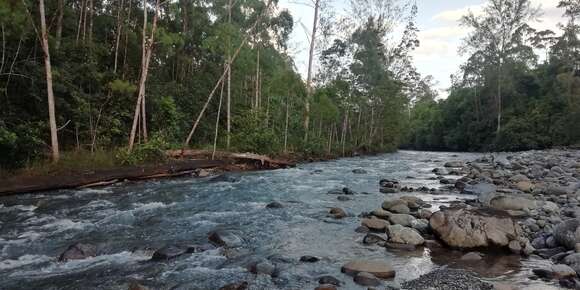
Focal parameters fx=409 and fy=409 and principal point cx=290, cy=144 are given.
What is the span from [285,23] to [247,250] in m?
30.5

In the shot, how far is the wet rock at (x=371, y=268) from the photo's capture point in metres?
5.80

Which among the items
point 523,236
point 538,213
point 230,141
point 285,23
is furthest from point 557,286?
point 285,23

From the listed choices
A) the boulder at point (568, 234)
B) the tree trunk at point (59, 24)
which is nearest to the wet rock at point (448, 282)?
the boulder at point (568, 234)

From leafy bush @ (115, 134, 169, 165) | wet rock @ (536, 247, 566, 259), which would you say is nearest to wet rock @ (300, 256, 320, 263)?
wet rock @ (536, 247, 566, 259)

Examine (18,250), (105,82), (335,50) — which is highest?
(335,50)

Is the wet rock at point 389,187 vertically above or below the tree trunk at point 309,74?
below

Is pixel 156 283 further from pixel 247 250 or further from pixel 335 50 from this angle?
pixel 335 50

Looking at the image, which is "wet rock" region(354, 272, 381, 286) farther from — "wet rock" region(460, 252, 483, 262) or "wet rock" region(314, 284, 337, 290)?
"wet rock" region(460, 252, 483, 262)

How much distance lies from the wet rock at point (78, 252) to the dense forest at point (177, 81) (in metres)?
7.44

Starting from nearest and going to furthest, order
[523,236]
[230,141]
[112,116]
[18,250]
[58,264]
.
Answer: [58,264] → [18,250] → [523,236] → [112,116] → [230,141]

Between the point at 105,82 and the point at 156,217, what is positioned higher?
the point at 105,82

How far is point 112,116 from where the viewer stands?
18.2m

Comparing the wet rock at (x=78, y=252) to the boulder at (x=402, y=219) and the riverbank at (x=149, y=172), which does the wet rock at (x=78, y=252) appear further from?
the riverbank at (x=149, y=172)

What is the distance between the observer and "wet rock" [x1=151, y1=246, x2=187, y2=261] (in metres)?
6.49
